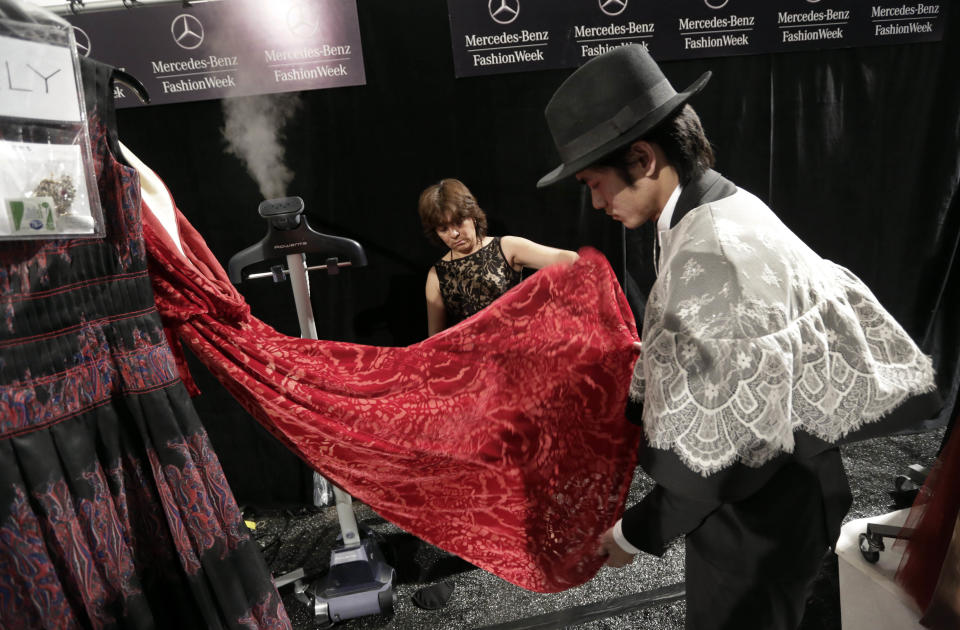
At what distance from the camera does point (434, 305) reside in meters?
2.36

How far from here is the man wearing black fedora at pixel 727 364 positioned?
30.7 inches

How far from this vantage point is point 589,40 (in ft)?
7.76

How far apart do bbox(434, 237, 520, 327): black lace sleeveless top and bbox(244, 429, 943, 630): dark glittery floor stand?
1.06m

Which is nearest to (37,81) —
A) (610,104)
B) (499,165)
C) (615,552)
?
(610,104)

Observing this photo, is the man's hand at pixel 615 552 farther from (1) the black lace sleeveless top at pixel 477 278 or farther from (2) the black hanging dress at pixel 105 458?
(1) the black lace sleeveless top at pixel 477 278

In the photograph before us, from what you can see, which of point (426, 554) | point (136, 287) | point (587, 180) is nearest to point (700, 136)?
point (587, 180)

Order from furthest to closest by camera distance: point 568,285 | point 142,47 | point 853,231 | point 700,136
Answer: point 853,231, point 142,47, point 568,285, point 700,136

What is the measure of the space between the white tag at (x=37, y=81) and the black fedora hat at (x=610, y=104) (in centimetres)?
79

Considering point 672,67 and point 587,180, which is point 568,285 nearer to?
point 587,180

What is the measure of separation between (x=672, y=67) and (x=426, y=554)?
2.48 m

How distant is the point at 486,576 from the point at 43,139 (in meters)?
1.92

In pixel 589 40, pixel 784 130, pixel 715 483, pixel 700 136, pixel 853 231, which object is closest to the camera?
pixel 715 483

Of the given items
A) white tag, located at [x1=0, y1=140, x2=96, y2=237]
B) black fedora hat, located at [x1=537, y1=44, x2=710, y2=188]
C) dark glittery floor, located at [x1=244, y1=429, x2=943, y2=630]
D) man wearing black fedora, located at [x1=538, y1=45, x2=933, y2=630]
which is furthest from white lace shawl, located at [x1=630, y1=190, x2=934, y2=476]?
dark glittery floor, located at [x1=244, y1=429, x2=943, y2=630]

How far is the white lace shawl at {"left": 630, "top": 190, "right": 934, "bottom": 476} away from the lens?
773mm
